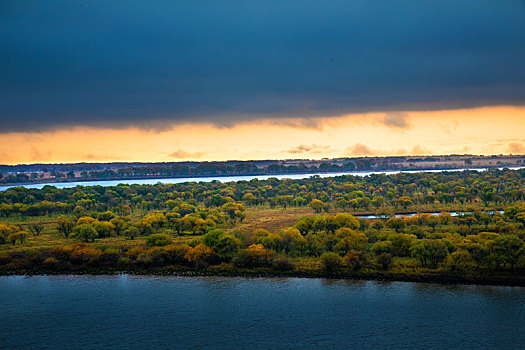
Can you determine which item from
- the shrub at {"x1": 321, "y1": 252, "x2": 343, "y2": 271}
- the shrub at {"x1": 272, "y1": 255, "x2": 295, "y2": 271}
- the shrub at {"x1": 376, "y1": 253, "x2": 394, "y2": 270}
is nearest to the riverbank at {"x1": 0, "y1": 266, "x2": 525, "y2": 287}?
the shrub at {"x1": 272, "y1": 255, "x2": 295, "y2": 271}

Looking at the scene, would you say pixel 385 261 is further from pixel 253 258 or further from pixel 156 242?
pixel 156 242

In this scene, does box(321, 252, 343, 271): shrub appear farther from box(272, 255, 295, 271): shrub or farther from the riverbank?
box(272, 255, 295, 271): shrub

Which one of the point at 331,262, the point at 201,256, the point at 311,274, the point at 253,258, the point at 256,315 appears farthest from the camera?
the point at 201,256

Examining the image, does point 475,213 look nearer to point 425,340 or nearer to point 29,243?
point 425,340

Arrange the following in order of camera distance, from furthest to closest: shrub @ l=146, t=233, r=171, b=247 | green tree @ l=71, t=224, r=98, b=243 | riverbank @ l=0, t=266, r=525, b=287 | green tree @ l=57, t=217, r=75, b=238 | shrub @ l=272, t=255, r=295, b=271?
green tree @ l=57, t=217, r=75, b=238, green tree @ l=71, t=224, r=98, b=243, shrub @ l=146, t=233, r=171, b=247, shrub @ l=272, t=255, r=295, b=271, riverbank @ l=0, t=266, r=525, b=287

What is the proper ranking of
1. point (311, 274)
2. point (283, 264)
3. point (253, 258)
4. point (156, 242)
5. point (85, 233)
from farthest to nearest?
point (85, 233) → point (156, 242) → point (253, 258) → point (283, 264) → point (311, 274)

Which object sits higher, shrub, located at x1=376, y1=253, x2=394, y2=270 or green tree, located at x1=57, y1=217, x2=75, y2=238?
green tree, located at x1=57, y1=217, x2=75, y2=238

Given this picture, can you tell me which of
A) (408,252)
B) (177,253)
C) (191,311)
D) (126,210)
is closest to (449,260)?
(408,252)

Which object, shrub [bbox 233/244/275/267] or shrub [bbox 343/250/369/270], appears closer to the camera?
shrub [bbox 343/250/369/270]

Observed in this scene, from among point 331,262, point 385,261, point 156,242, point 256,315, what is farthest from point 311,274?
point 156,242
